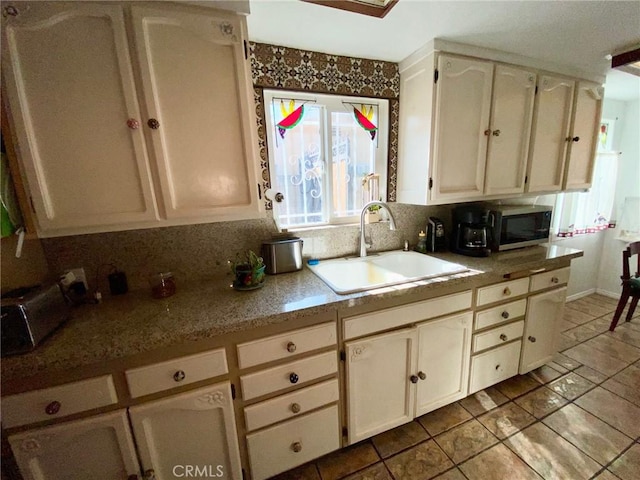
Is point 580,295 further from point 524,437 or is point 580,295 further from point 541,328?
point 524,437

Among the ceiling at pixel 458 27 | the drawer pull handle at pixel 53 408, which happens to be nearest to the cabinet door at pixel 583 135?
the ceiling at pixel 458 27

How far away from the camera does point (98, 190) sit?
39.1 inches

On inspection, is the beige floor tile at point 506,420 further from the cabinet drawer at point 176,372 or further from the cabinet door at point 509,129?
the cabinet drawer at point 176,372

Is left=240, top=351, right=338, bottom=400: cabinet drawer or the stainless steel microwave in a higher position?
the stainless steel microwave

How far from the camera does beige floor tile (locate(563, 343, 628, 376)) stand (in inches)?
74.2

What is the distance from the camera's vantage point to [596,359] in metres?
1.99

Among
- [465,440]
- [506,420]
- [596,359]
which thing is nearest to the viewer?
[465,440]

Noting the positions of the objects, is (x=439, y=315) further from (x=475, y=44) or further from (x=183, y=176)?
(x=475, y=44)

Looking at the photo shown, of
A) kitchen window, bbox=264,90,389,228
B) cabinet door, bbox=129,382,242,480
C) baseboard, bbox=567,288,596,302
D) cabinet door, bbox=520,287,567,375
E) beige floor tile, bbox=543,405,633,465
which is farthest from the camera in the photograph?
baseboard, bbox=567,288,596,302

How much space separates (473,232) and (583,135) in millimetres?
1258

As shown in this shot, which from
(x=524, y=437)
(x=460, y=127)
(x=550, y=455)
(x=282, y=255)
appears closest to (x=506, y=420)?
(x=524, y=437)

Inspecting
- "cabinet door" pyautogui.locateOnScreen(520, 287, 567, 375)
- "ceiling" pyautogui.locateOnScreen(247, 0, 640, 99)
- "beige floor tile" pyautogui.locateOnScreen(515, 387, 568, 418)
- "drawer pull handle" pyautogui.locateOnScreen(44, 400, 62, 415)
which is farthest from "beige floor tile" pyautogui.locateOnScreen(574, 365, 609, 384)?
"drawer pull handle" pyautogui.locateOnScreen(44, 400, 62, 415)

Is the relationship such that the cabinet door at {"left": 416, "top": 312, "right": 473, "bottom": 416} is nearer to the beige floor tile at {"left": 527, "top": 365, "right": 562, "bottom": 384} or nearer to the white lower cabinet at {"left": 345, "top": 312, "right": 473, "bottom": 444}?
the white lower cabinet at {"left": 345, "top": 312, "right": 473, "bottom": 444}

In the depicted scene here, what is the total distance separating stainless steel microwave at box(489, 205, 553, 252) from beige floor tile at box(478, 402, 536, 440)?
1014 millimetres
